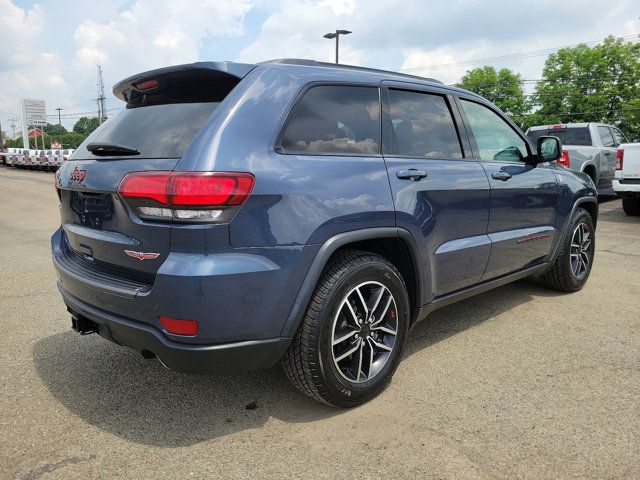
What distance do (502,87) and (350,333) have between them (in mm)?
65540

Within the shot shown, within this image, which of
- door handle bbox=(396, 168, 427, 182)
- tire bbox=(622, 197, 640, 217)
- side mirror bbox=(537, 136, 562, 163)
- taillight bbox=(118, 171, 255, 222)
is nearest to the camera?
taillight bbox=(118, 171, 255, 222)

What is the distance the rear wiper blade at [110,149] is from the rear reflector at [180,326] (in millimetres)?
856

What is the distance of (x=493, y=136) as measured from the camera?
3943mm

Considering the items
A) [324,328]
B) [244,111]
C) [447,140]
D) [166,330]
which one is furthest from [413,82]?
[166,330]

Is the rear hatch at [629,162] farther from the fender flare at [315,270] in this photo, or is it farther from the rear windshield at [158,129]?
the rear windshield at [158,129]

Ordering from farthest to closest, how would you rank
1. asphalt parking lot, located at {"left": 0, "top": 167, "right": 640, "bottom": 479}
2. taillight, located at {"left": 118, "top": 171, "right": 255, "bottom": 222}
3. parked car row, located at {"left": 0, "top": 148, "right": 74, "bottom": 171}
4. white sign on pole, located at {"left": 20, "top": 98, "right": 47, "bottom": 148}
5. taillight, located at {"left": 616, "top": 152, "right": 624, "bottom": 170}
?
1. white sign on pole, located at {"left": 20, "top": 98, "right": 47, "bottom": 148}
2. parked car row, located at {"left": 0, "top": 148, "right": 74, "bottom": 171}
3. taillight, located at {"left": 616, "top": 152, "right": 624, "bottom": 170}
4. asphalt parking lot, located at {"left": 0, "top": 167, "right": 640, "bottom": 479}
5. taillight, located at {"left": 118, "top": 171, "right": 255, "bottom": 222}

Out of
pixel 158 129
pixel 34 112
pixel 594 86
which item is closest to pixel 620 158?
pixel 158 129

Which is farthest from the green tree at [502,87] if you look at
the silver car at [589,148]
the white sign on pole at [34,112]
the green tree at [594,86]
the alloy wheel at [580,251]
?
the white sign on pole at [34,112]

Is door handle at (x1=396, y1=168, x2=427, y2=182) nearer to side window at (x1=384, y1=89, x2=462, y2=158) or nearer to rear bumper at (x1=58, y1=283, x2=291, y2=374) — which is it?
side window at (x1=384, y1=89, x2=462, y2=158)

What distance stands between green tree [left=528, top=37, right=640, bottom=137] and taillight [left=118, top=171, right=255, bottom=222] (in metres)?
50.2

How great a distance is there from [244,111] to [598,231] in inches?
316

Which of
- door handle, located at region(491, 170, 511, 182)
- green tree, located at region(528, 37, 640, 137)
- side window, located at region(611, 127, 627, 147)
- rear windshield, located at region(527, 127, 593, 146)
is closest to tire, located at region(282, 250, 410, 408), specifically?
door handle, located at region(491, 170, 511, 182)

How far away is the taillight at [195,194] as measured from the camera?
2.19 meters

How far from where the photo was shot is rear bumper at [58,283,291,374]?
228 cm
